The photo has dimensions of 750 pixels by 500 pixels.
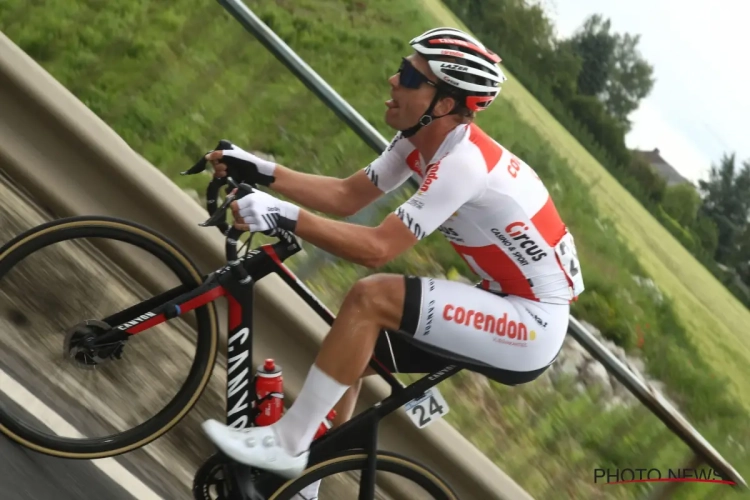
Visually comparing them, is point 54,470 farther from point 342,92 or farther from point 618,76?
point 618,76

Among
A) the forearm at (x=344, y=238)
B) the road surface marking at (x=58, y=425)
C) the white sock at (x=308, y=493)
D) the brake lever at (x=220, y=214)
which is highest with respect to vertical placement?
the forearm at (x=344, y=238)

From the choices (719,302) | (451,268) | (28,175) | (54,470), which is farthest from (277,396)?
(719,302)

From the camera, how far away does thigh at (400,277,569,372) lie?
2.29 metres

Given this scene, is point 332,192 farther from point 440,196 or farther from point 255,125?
point 255,125

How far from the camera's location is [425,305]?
2287 millimetres

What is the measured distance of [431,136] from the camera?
8.05 ft

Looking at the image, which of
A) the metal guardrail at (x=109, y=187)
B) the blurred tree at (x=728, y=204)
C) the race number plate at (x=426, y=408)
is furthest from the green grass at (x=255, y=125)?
the blurred tree at (x=728, y=204)

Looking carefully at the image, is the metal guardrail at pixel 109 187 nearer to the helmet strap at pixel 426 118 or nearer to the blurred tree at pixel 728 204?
the helmet strap at pixel 426 118

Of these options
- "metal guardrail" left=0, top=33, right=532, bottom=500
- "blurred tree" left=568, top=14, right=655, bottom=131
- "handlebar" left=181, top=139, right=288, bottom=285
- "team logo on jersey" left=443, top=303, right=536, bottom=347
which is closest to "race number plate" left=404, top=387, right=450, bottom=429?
"team logo on jersey" left=443, top=303, right=536, bottom=347

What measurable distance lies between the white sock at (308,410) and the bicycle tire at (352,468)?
18 centimetres

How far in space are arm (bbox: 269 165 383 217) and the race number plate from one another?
823 millimetres

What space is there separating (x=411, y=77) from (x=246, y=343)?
113cm

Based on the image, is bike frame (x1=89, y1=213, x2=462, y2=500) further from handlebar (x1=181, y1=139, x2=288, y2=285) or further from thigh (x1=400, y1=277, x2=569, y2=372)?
thigh (x1=400, y1=277, x2=569, y2=372)

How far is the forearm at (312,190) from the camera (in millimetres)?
2684
